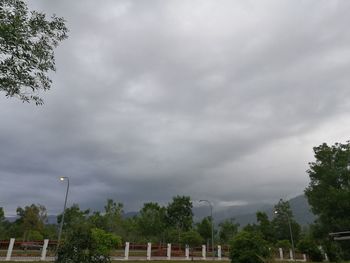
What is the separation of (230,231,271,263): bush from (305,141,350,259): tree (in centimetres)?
2539

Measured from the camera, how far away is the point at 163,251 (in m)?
39.8

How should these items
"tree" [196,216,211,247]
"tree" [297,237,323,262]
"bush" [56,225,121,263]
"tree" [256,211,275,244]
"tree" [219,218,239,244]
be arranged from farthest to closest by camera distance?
"tree" [219,218,239,244], "tree" [256,211,275,244], "tree" [196,216,211,247], "tree" [297,237,323,262], "bush" [56,225,121,263]

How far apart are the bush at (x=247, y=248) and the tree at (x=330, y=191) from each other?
25386 mm

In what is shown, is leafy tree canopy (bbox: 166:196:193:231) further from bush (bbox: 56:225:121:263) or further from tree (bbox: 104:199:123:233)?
bush (bbox: 56:225:121:263)

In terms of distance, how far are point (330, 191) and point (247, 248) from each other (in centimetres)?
2754

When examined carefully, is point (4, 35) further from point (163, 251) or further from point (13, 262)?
point (163, 251)

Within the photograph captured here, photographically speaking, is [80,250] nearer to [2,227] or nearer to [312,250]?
[312,250]

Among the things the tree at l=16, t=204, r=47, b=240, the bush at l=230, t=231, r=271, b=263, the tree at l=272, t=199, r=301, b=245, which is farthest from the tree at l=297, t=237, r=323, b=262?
the tree at l=16, t=204, r=47, b=240

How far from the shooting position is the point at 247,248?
24.8 m

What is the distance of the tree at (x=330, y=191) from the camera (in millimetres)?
45781

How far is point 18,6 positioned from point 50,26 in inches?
48.3

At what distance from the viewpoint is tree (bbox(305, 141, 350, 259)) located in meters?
45.8

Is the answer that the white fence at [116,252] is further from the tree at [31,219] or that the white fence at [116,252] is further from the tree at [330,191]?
the tree at [31,219]

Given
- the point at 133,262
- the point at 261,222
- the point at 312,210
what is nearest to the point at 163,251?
the point at 133,262
